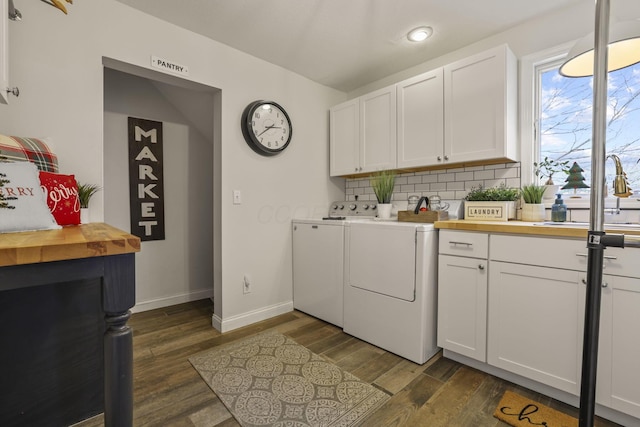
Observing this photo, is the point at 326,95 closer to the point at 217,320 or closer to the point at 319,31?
the point at 319,31

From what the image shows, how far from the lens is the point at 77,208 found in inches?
54.7

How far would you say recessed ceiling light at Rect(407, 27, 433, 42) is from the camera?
7.29ft

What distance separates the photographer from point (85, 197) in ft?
5.54

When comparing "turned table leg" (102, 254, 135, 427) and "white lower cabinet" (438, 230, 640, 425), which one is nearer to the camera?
"turned table leg" (102, 254, 135, 427)

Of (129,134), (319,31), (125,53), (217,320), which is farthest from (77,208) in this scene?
(319,31)

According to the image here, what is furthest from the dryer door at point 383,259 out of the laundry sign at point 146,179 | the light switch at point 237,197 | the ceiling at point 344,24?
the laundry sign at point 146,179

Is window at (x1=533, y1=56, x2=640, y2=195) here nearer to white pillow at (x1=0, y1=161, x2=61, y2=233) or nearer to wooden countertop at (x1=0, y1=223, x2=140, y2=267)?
wooden countertop at (x1=0, y1=223, x2=140, y2=267)

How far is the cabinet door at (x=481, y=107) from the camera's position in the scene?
2014 millimetres

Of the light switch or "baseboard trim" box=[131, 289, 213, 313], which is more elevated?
the light switch

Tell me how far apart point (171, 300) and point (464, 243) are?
2809mm

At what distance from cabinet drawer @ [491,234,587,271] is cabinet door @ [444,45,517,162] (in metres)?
0.70

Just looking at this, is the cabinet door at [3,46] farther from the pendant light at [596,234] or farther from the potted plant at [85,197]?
the pendant light at [596,234]

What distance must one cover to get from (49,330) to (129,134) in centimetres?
204

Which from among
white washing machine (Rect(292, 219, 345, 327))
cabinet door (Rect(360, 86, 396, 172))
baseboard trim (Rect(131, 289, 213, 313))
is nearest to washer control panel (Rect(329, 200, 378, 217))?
cabinet door (Rect(360, 86, 396, 172))
